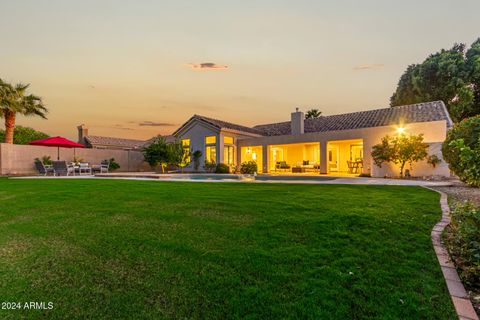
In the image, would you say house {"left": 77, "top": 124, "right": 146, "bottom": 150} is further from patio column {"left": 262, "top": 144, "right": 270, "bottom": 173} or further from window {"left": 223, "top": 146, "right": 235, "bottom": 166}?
patio column {"left": 262, "top": 144, "right": 270, "bottom": 173}

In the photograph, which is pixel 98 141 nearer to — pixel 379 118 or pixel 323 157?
pixel 323 157

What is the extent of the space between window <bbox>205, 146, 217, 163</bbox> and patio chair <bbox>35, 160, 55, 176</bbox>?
38.3ft

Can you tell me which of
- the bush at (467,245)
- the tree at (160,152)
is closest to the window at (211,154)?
the tree at (160,152)

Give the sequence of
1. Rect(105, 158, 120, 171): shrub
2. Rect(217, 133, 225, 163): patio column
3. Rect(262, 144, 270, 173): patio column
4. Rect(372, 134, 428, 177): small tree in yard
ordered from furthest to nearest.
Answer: Rect(105, 158, 120, 171): shrub → Rect(262, 144, 270, 173): patio column → Rect(217, 133, 225, 163): patio column → Rect(372, 134, 428, 177): small tree in yard

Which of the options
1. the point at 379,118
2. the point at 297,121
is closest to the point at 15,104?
the point at 297,121

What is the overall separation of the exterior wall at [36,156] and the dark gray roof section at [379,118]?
46.3 feet

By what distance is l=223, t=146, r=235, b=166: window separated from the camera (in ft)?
72.5

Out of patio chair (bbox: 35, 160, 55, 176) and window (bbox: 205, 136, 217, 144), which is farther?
window (bbox: 205, 136, 217, 144)

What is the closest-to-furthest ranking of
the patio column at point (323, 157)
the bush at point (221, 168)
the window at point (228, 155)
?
the patio column at point (323, 157), the bush at point (221, 168), the window at point (228, 155)

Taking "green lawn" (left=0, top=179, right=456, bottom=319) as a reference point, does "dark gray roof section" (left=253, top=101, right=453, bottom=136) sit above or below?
above

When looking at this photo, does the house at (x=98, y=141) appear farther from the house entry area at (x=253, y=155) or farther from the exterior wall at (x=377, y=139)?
the exterior wall at (x=377, y=139)

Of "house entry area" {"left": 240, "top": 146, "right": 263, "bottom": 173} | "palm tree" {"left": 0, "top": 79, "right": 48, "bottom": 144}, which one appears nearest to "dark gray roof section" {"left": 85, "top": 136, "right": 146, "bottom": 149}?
"palm tree" {"left": 0, "top": 79, "right": 48, "bottom": 144}

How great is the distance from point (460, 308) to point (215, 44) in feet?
52.8

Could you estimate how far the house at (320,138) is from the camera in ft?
54.5
